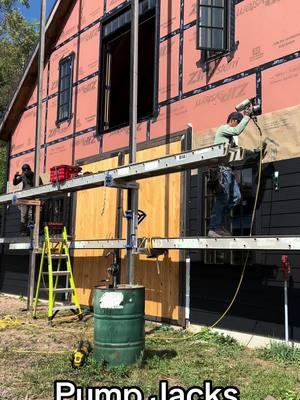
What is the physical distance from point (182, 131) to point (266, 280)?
10.6 ft

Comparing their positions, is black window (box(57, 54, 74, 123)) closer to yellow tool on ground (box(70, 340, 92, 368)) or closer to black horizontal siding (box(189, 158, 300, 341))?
black horizontal siding (box(189, 158, 300, 341))

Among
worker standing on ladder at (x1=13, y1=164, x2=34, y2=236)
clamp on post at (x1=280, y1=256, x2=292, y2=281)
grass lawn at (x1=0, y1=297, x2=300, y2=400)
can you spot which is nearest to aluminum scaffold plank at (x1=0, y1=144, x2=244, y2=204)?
clamp on post at (x1=280, y1=256, x2=292, y2=281)

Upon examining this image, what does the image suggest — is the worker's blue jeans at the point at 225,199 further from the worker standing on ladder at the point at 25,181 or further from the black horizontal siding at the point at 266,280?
the worker standing on ladder at the point at 25,181

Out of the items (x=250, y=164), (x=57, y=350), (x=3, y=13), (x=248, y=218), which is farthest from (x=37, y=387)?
(x=3, y=13)

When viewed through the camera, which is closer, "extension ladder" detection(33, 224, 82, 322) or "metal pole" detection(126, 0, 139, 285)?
"metal pole" detection(126, 0, 139, 285)

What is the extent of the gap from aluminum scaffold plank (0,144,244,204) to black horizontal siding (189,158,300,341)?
1238 millimetres

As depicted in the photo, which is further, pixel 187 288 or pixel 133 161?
pixel 187 288

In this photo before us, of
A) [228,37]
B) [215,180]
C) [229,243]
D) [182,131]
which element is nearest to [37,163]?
[182,131]

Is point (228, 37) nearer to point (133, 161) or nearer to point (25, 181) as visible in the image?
point (133, 161)

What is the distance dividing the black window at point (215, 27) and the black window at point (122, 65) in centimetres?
144

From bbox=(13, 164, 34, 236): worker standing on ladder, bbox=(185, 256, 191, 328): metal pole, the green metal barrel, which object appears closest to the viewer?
the green metal barrel

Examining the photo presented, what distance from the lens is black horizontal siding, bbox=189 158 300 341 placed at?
6805 mm

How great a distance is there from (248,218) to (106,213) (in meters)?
4.03

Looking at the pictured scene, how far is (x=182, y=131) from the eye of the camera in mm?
9000
